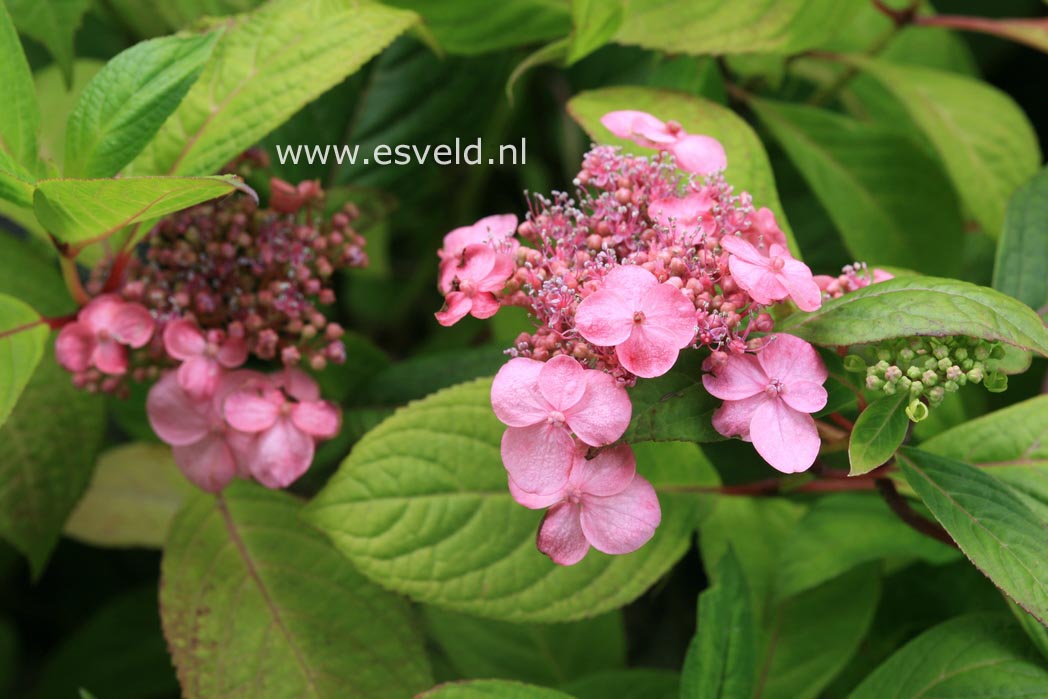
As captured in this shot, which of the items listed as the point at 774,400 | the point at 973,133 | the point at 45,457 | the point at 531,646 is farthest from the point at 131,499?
the point at 973,133

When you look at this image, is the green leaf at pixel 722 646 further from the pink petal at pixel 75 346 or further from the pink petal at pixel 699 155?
the pink petal at pixel 75 346

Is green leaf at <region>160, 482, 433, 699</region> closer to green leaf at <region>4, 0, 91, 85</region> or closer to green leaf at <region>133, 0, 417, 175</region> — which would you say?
green leaf at <region>133, 0, 417, 175</region>

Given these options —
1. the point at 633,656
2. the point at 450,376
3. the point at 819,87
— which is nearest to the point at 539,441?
the point at 450,376

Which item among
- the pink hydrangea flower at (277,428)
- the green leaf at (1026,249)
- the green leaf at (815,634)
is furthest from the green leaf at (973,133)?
the pink hydrangea flower at (277,428)

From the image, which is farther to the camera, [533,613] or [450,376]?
[450,376]

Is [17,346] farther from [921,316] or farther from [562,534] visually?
[921,316]

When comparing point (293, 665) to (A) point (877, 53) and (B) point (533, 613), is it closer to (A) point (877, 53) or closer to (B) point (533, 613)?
(B) point (533, 613)
